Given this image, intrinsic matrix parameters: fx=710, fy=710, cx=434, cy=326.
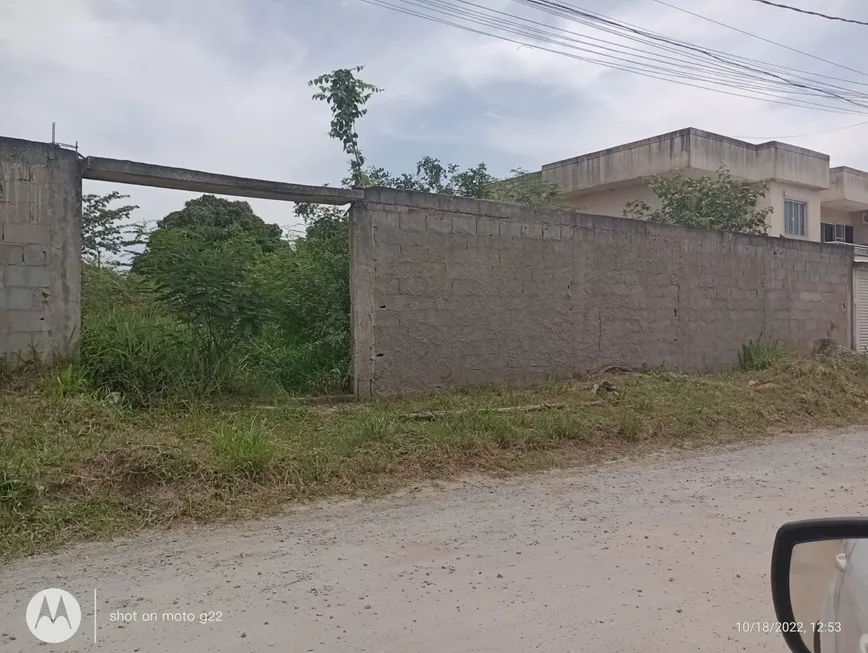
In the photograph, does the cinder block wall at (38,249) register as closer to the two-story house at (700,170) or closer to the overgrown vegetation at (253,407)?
the overgrown vegetation at (253,407)

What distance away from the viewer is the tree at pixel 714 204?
15922mm

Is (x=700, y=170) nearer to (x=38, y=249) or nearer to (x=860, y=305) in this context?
(x=860, y=305)

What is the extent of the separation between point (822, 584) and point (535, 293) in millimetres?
7822

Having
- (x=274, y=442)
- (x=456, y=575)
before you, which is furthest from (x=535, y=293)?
(x=456, y=575)

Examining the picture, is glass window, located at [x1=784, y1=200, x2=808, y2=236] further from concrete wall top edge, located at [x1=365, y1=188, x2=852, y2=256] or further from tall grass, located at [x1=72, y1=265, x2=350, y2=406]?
tall grass, located at [x1=72, y1=265, x2=350, y2=406]

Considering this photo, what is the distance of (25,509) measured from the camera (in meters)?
4.65

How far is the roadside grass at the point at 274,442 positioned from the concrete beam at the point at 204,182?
2.04 meters

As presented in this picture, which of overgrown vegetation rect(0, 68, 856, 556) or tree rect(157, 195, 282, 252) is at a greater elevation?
tree rect(157, 195, 282, 252)

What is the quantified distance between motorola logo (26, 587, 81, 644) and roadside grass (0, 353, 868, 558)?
0.80 metres

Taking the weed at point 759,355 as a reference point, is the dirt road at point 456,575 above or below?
below

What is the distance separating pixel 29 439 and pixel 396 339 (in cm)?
405

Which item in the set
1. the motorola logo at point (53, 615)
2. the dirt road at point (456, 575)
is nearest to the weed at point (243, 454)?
the dirt road at point (456, 575)

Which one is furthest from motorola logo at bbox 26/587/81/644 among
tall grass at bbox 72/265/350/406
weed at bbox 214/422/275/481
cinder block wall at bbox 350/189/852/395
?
cinder block wall at bbox 350/189/852/395

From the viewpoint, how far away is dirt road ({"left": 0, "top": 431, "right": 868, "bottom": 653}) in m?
3.21
